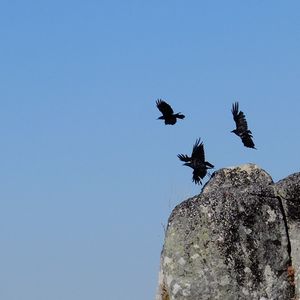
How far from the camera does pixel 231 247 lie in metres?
15.0

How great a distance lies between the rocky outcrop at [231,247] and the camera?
48.7 ft

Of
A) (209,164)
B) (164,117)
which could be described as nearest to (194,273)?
(209,164)

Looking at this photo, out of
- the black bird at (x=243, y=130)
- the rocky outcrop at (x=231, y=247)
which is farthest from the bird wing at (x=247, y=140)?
the rocky outcrop at (x=231, y=247)

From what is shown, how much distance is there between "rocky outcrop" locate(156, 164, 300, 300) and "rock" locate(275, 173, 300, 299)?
2 cm

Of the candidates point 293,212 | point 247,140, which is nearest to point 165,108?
point 247,140

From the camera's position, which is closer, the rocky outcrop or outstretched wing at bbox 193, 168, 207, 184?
the rocky outcrop

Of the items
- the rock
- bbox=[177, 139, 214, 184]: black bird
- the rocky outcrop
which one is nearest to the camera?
the rocky outcrop

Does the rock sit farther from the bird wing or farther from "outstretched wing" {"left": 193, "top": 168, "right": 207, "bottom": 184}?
the bird wing

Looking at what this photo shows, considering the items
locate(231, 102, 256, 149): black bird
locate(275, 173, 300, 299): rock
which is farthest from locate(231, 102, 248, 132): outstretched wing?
locate(275, 173, 300, 299): rock

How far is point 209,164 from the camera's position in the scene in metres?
17.7

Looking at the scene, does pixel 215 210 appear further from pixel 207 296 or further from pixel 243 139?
pixel 243 139

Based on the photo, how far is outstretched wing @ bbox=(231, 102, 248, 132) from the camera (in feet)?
61.1

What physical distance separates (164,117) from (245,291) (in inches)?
224

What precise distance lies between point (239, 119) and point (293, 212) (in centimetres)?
398
